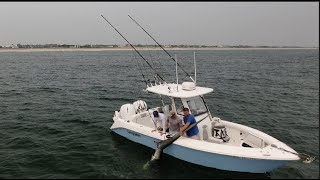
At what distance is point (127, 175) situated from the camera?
11.2 metres

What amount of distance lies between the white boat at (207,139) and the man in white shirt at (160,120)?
0.33m

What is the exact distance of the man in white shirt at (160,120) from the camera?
13009 millimetres

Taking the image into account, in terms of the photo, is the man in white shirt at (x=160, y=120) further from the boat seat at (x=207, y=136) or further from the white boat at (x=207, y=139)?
the boat seat at (x=207, y=136)

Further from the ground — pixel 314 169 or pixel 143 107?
pixel 143 107

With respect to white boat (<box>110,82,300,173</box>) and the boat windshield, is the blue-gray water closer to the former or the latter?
white boat (<box>110,82,300,173</box>)

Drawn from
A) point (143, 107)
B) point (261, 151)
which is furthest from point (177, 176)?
point (143, 107)

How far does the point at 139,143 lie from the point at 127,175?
284cm

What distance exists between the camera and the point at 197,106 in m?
A: 13.1

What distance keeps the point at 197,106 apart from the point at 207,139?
1527 millimetres

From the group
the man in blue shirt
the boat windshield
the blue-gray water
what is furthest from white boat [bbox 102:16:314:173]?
the blue-gray water

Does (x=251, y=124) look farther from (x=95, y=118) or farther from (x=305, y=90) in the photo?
(x=305, y=90)

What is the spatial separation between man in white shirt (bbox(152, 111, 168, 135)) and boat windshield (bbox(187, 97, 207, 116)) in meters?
1.30

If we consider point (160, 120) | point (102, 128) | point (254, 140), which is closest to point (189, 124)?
point (160, 120)

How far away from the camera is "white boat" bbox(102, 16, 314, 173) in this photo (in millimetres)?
10492
